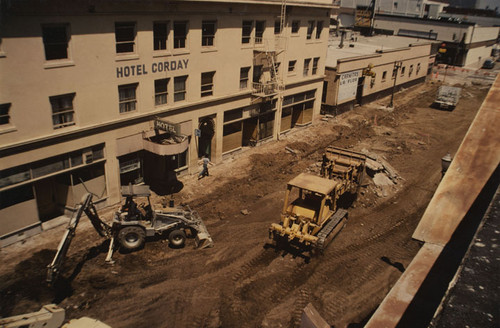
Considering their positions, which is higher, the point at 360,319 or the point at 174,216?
the point at 174,216

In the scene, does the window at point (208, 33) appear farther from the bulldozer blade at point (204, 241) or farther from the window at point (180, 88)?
the bulldozer blade at point (204, 241)

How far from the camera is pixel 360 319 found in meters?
15.5

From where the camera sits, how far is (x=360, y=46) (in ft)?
177

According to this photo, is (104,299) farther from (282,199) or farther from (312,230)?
(282,199)

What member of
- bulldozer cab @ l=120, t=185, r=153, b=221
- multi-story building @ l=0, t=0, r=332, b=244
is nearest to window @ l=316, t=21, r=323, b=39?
multi-story building @ l=0, t=0, r=332, b=244

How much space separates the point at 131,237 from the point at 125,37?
10.9 metres

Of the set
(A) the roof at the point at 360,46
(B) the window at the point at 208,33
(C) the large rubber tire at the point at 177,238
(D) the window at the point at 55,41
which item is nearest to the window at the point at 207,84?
(B) the window at the point at 208,33

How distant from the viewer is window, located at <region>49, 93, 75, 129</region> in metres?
19.4

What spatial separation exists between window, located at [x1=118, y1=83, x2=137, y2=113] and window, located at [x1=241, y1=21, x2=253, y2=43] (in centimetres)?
1009

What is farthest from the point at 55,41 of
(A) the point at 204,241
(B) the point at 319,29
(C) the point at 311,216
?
(B) the point at 319,29

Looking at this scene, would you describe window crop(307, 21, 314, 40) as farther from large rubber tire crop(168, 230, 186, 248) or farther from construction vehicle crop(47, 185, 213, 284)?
large rubber tire crop(168, 230, 186, 248)

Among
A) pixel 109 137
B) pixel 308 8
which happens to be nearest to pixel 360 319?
pixel 109 137

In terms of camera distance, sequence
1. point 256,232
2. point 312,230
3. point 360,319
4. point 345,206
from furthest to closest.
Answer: point 345,206 < point 256,232 < point 312,230 < point 360,319

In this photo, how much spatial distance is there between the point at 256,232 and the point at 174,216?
454 cm
